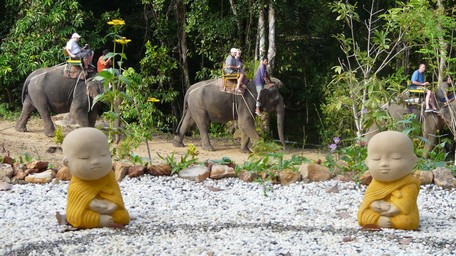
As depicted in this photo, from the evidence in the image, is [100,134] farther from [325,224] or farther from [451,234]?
[451,234]

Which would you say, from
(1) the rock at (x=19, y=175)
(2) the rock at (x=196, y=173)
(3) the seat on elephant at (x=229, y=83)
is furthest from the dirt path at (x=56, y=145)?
(2) the rock at (x=196, y=173)

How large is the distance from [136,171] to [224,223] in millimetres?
1933

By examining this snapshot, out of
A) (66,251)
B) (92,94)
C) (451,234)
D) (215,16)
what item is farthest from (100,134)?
(215,16)

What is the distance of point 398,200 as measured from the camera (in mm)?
6141

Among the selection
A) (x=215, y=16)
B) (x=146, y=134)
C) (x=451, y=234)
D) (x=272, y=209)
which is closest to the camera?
(x=451, y=234)

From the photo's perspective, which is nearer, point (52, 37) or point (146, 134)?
point (146, 134)

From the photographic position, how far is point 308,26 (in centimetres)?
1784

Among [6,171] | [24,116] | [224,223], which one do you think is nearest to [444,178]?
[224,223]

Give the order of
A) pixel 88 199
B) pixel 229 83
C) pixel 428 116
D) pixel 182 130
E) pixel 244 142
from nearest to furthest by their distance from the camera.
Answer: pixel 88 199, pixel 428 116, pixel 229 83, pixel 244 142, pixel 182 130

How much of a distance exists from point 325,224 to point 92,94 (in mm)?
8453

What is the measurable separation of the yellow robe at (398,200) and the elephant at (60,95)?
8524 millimetres

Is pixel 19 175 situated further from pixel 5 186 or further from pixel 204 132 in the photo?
pixel 204 132

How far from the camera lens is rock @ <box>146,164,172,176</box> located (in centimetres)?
796

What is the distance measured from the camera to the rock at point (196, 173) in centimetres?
785
